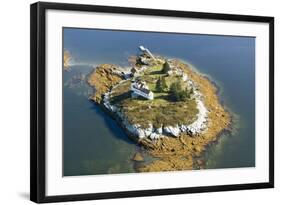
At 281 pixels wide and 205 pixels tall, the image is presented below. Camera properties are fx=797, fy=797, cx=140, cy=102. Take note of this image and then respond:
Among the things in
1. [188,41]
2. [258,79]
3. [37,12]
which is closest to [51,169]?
[37,12]

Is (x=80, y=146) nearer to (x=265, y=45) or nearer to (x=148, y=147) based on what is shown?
(x=148, y=147)

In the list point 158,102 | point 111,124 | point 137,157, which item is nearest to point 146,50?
point 158,102

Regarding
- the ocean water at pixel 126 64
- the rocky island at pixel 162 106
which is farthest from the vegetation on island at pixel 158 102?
the ocean water at pixel 126 64

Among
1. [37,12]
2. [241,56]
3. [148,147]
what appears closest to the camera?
[37,12]

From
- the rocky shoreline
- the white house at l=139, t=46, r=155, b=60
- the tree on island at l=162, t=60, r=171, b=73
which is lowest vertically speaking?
the rocky shoreline

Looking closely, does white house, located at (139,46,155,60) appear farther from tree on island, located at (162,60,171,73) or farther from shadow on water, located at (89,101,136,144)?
shadow on water, located at (89,101,136,144)

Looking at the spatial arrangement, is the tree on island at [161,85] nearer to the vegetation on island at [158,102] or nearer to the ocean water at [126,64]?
the vegetation on island at [158,102]

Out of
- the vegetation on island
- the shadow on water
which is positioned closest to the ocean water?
the shadow on water
